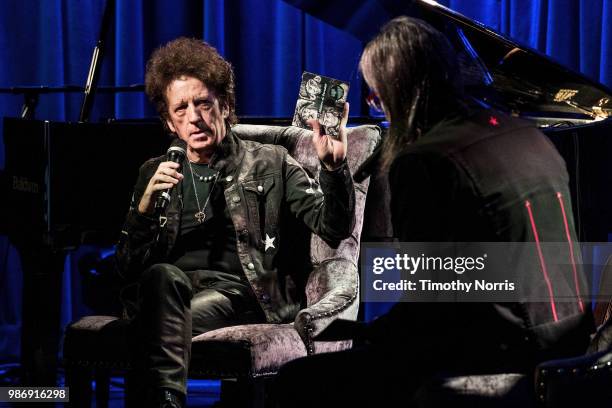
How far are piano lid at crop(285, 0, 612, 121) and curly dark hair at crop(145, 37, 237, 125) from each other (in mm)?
469

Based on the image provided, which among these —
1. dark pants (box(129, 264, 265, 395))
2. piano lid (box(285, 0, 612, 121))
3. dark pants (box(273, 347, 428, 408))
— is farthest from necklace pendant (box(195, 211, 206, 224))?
dark pants (box(273, 347, 428, 408))

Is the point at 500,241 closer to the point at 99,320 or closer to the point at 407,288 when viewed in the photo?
the point at 407,288

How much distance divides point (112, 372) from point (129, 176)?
789mm

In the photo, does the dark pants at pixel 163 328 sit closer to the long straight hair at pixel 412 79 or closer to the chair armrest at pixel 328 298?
the chair armrest at pixel 328 298

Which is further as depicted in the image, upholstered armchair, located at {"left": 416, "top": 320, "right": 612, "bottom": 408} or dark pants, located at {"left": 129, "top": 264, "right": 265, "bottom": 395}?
dark pants, located at {"left": 129, "top": 264, "right": 265, "bottom": 395}

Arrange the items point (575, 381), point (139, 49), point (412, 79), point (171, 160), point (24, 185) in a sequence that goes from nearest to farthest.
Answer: point (575, 381) → point (412, 79) → point (171, 160) → point (24, 185) → point (139, 49)

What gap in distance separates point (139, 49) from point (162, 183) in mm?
2104

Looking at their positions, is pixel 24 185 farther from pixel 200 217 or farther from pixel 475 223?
pixel 475 223

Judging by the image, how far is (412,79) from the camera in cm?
165

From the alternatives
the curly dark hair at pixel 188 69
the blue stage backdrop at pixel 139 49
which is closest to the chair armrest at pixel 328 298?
the curly dark hair at pixel 188 69

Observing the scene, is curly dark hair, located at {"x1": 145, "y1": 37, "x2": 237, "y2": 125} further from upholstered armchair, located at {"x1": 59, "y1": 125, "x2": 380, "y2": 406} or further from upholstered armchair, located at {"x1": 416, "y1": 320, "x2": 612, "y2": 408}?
upholstered armchair, located at {"x1": 416, "y1": 320, "x2": 612, "y2": 408}

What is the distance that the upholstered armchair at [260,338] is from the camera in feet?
7.59

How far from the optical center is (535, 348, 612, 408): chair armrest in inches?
54.1

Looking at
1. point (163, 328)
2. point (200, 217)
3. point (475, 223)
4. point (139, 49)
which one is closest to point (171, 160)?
point (200, 217)
